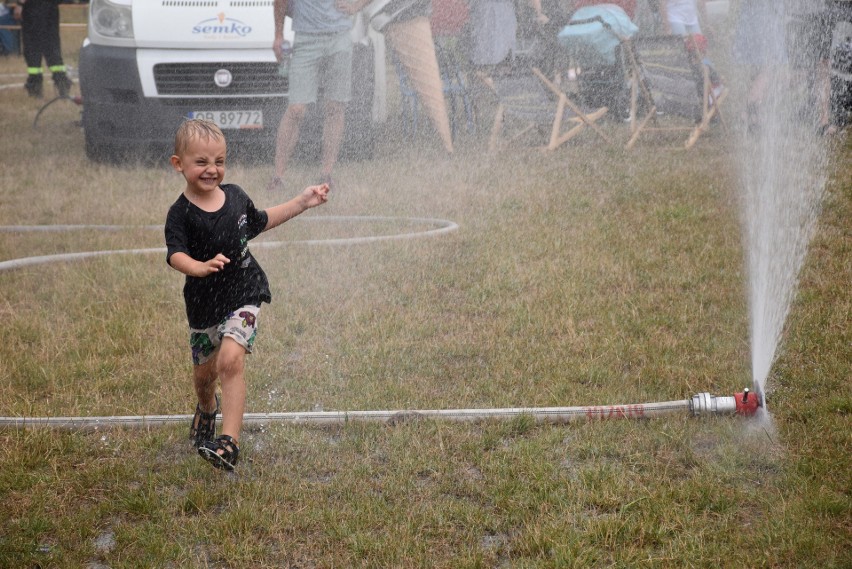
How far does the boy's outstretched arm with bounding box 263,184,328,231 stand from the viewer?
12.0 feet

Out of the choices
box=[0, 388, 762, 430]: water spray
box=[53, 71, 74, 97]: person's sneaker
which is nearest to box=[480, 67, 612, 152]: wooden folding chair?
box=[0, 388, 762, 430]: water spray

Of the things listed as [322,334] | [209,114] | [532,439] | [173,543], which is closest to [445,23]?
[209,114]

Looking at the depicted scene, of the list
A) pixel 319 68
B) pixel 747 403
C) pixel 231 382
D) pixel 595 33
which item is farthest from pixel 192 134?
pixel 595 33

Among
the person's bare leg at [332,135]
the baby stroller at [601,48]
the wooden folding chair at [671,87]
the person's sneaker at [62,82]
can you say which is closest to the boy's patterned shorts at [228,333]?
the person's bare leg at [332,135]

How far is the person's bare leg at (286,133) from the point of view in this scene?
333 inches

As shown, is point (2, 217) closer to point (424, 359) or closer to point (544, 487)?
point (424, 359)

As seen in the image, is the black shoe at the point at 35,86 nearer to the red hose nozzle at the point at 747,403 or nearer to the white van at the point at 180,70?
the white van at the point at 180,70

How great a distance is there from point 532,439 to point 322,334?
5.31 ft

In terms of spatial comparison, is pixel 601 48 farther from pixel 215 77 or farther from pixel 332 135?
pixel 215 77

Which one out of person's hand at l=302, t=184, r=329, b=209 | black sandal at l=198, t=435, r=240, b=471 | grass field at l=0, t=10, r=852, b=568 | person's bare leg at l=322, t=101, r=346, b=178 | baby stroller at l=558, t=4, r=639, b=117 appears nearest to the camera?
grass field at l=0, t=10, r=852, b=568

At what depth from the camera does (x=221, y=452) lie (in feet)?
11.1

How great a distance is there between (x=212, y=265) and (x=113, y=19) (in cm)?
703

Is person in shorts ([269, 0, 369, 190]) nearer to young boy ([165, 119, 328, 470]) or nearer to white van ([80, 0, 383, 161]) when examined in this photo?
white van ([80, 0, 383, 161])

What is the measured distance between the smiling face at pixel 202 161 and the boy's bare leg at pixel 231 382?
1.81ft
